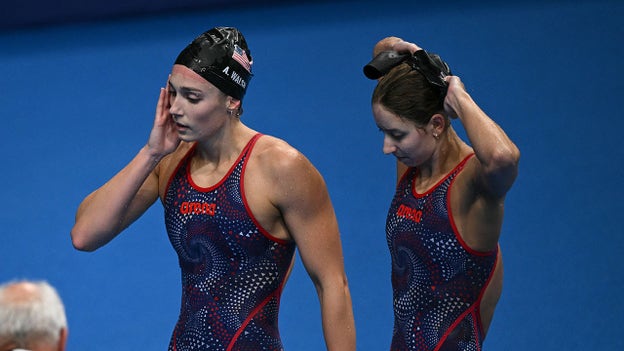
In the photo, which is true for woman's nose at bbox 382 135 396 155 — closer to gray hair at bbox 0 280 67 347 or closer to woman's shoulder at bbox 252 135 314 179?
woman's shoulder at bbox 252 135 314 179

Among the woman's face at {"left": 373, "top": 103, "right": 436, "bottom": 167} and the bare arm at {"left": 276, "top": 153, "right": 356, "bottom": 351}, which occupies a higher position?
the woman's face at {"left": 373, "top": 103, "right": 436, "bottom": 167}

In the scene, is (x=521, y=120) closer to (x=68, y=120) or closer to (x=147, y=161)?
(x=68, y=120)

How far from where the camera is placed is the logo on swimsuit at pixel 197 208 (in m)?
3.54

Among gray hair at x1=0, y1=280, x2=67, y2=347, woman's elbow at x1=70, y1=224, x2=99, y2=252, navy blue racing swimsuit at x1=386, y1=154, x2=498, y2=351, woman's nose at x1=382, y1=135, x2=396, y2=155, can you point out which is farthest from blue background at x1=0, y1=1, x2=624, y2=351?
gray hair at x1=0, y1=280, x2=67, y2=347

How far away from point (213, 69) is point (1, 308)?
50.4 inches

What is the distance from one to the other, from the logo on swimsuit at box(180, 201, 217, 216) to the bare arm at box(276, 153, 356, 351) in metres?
0.21

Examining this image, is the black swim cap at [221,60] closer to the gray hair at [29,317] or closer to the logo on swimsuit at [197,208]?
the logo on swimsuit at [197,208]

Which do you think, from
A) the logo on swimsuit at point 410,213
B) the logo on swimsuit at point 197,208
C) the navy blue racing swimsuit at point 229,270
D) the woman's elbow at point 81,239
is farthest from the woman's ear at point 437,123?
the woman's elbow at point 81,239

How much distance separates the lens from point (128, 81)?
7.44 m

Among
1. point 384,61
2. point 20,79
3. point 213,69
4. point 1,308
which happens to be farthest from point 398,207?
point 20,79

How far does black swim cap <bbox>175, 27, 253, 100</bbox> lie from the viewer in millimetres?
3541

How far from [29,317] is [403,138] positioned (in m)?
1.40

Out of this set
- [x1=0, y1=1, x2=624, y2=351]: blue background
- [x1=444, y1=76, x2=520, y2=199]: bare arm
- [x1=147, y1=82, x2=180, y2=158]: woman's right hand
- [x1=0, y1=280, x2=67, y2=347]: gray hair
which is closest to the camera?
[x1=0, y1=280, x2=67, y2=347]: gray hair

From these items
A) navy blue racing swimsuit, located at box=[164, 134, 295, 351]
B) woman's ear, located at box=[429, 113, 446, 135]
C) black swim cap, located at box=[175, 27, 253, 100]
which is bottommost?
navy blue racing swimsuit, located at box=[164, 134, 295, 351]
